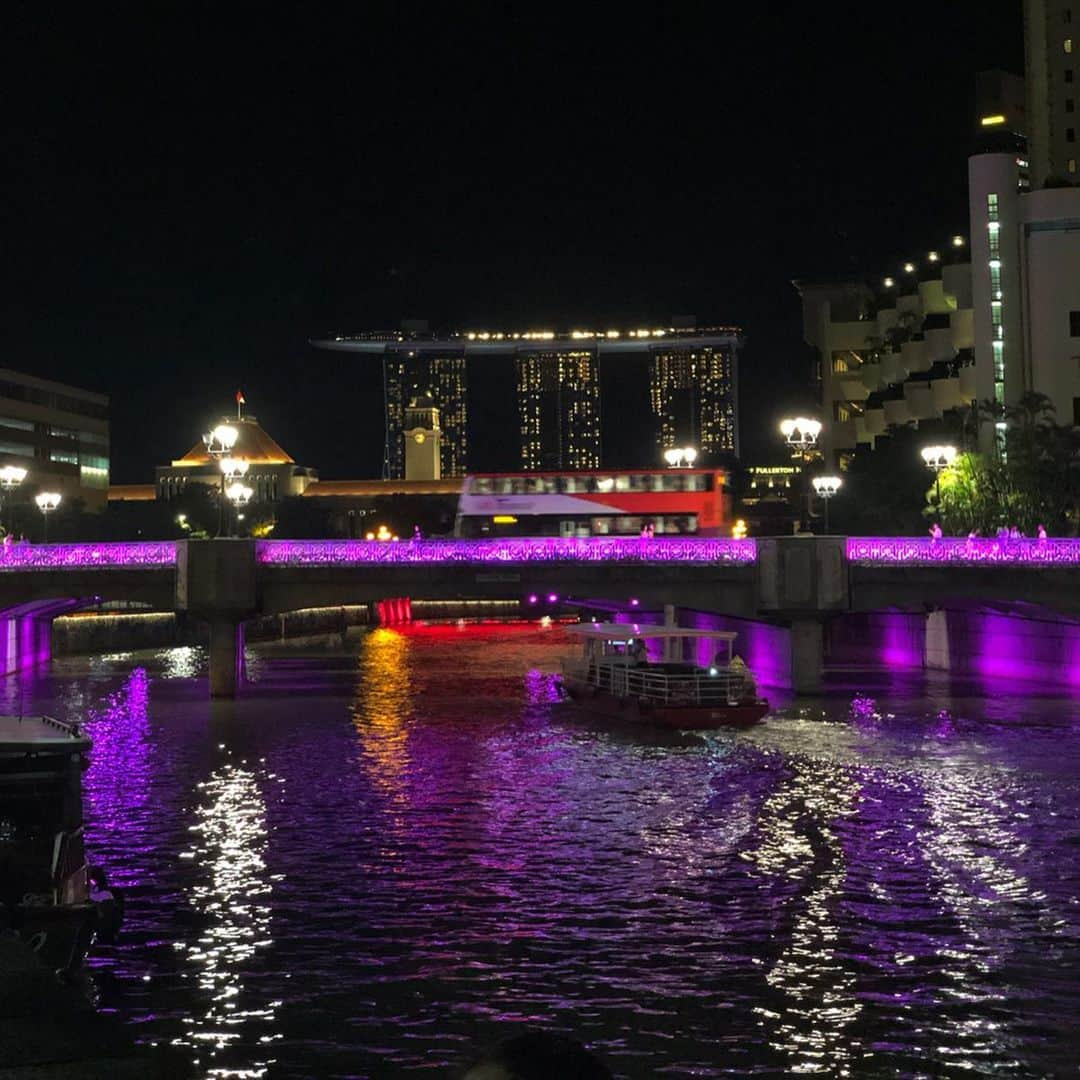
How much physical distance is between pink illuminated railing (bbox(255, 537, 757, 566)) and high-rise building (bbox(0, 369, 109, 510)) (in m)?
75.0

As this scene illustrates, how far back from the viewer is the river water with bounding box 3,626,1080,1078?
Result: 20.1m

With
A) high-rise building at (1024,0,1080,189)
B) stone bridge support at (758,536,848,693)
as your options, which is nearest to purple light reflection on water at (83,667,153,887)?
stone bridge support at (758,536,848,693)

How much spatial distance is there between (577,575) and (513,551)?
9.03 feet

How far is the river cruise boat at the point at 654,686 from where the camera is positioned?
5303cm

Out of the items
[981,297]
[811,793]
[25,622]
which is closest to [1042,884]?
[811,793]

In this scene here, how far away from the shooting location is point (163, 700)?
212ft

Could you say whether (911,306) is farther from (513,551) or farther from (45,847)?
(45,847)

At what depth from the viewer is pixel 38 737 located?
2831cm

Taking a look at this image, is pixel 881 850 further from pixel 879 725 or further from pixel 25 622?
pixel 25 622

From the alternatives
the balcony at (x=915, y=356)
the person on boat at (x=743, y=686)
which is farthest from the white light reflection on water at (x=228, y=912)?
the balcony at (x=915, y=356)

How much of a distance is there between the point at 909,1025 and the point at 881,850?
11.9 meters

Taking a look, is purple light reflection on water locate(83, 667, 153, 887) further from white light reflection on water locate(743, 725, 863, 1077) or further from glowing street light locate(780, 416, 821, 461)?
glowing street light locate(780, 416, 821, 461)

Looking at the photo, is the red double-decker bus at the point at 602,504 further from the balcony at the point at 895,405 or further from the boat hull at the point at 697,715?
the boat hull at the point at 697,715

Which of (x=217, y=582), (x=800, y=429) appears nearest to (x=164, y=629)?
(x=217, y=582)
